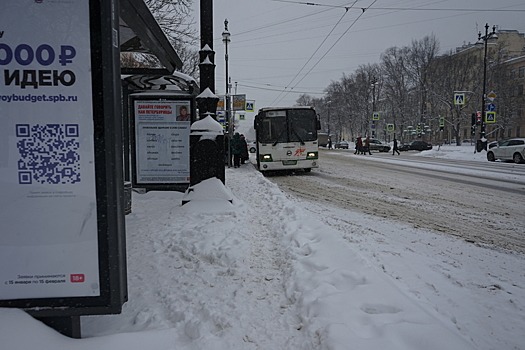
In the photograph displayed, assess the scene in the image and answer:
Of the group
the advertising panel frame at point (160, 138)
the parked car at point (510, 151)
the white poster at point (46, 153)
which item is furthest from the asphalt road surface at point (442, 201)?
the parked car at point (510, 151)

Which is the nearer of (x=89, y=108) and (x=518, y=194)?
(x=89, y=108)

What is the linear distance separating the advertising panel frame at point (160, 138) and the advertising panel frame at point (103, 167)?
6.68 meters

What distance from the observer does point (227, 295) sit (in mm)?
3848

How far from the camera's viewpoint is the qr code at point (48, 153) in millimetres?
2691

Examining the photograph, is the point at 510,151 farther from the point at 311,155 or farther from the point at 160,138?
the point at 160,138

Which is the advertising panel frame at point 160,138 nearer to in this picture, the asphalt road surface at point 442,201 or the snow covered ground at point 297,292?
the snow covered ground at point 297,292

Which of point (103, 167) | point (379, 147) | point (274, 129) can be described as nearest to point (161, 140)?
point (103, 167)

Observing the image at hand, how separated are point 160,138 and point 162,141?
0.28 ft

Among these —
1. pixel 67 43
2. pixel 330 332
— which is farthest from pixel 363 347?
pixel 67 43

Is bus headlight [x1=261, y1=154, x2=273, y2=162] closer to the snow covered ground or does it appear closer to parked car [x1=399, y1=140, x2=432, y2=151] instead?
the snow covered ground

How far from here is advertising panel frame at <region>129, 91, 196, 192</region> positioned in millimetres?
9383

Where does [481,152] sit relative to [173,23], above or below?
below

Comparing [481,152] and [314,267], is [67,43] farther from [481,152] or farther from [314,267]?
[481,152]

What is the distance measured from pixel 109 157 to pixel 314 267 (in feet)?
8.67
